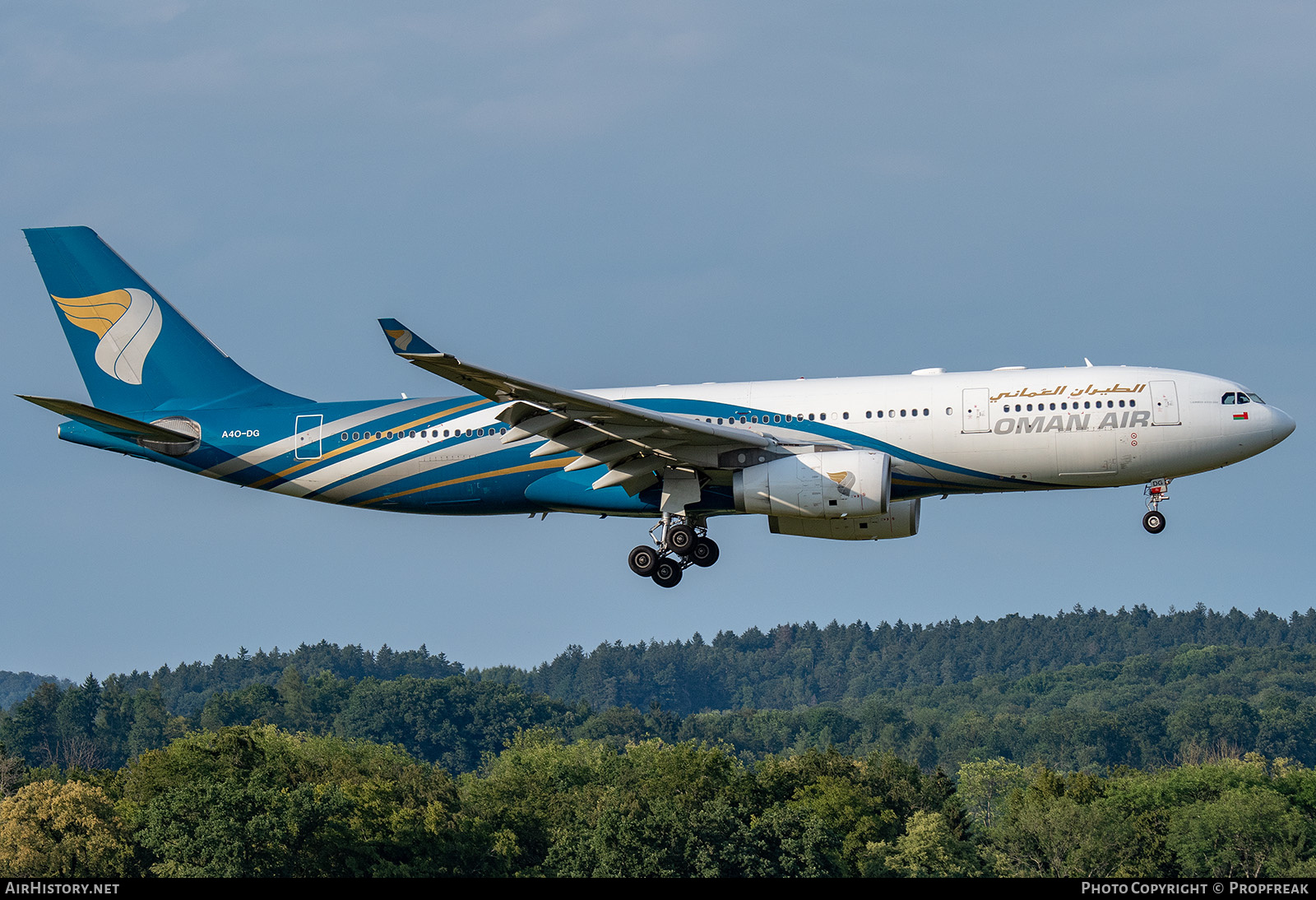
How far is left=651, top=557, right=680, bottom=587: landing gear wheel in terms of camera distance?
1903 inches

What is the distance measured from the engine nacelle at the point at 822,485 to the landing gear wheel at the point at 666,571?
4209 mm

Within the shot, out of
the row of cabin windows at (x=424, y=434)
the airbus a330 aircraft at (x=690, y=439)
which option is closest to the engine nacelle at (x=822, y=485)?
the airbus a330 aircraft at (x=690, y=439)

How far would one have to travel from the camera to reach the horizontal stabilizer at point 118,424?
46.7 metres

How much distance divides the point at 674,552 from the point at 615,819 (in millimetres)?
40028

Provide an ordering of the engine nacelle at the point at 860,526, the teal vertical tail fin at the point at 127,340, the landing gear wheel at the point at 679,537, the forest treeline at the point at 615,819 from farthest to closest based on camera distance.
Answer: the forest treeline at the point at 615,819 → the teal vertical tail fin at the point at 127,340 → the engine nacelle at the point at 860,526 → the landing gear wheel at the point at 679,537

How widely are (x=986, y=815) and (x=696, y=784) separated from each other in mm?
71191

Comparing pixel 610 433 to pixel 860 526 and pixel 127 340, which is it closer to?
pixel 860 526

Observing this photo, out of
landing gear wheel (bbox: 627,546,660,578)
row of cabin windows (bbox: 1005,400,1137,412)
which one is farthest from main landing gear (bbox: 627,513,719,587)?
row of cabin windows (bbox: 1005,400,1137,412)

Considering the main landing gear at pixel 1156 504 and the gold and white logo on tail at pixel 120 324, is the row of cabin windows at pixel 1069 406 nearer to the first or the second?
the main landing gear at pixel 1156 504

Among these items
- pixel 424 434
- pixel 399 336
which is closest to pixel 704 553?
pixel 424 434

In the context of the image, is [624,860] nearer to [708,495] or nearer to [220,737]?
[220,737]

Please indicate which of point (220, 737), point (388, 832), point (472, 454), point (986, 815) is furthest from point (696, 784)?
point (986, 815)

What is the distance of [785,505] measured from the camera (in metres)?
44.8

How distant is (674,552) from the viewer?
4772cm
